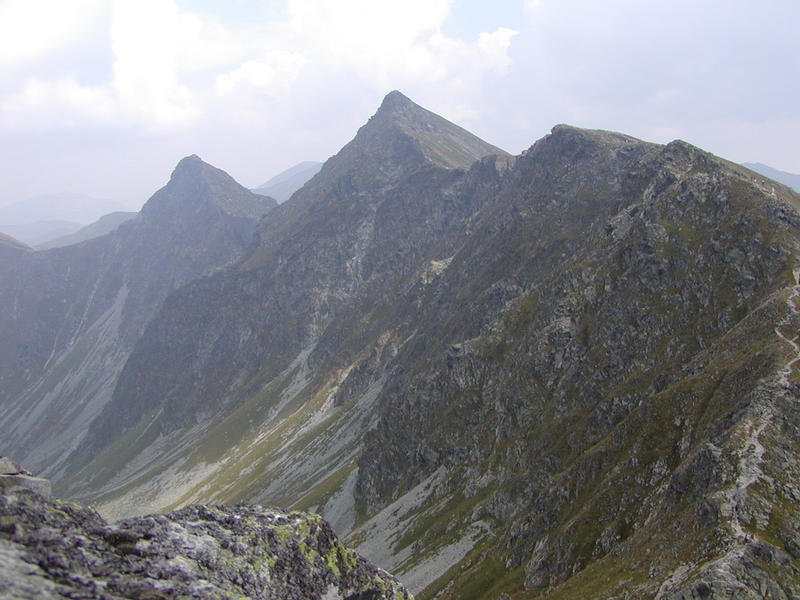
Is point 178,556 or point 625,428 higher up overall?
point 178,556

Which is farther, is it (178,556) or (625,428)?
(625,428)

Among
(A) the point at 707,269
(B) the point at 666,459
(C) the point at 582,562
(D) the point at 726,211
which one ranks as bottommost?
(C) the point at 582,562

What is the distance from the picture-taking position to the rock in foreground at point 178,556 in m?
16.1

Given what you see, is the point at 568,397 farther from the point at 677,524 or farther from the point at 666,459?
the point at 677,524

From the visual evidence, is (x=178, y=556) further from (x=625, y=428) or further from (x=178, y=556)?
(x=625, y=428)

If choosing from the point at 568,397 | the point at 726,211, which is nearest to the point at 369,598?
the point at 568,397

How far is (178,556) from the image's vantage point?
20328mm

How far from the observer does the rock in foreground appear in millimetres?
16062

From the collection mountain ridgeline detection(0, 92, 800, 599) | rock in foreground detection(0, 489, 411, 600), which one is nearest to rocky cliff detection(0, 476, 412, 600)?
rock in foreground detection(0, 489, 411, 600)

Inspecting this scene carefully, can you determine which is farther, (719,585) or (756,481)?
(756,481)

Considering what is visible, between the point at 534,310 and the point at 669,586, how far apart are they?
115937 millimetres

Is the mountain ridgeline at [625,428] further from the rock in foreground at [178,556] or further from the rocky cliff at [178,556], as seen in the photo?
the rock in foreground at [178,556]

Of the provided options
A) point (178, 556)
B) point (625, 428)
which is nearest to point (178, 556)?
point (178, 556)

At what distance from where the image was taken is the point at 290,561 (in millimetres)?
24172
